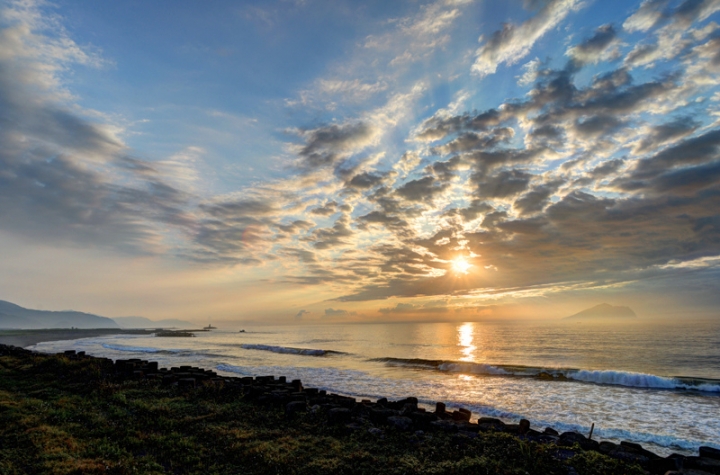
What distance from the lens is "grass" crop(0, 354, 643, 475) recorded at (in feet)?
29.5

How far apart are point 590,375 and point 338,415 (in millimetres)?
31600

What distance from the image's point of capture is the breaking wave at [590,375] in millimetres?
30000

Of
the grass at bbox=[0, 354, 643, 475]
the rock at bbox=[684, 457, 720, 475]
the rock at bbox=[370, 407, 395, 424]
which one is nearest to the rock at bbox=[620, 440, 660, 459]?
the rock at bbox=[684, 457, 720, 475]

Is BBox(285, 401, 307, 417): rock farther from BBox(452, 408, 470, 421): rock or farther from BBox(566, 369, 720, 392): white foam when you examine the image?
BBox(566, 369, 720, 392): white foam

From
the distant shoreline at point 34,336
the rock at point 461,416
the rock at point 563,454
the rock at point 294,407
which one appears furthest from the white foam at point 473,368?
the distant shoreline at point 34,336

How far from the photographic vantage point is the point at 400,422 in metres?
12.9

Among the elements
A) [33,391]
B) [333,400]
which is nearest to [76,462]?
[333,400]

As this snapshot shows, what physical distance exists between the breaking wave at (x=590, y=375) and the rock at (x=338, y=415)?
28.3m

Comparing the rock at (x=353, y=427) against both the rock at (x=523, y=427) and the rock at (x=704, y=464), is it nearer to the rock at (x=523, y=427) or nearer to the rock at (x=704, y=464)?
the rock at (x=523, y=427)

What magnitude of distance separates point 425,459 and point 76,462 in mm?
8855

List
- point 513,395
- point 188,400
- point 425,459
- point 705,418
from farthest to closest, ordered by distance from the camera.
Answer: point 513,395 < point 705,418 < point 188,400 < point 425,459

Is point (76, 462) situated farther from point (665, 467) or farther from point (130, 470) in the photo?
point (665, 467)

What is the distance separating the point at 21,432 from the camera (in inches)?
432

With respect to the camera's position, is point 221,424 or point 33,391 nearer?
point 221,424
